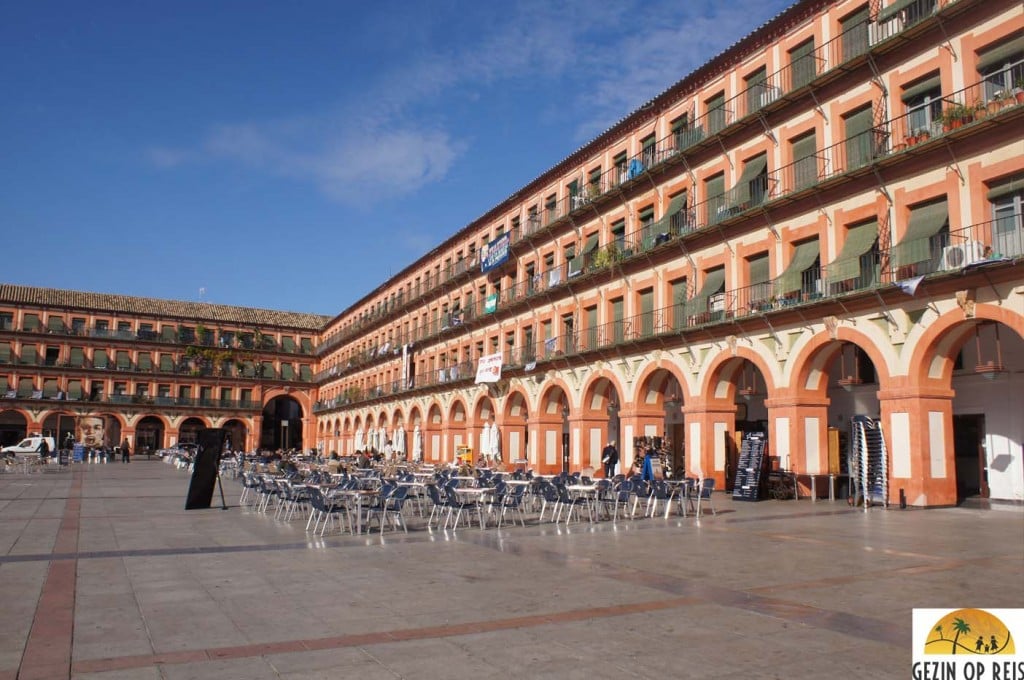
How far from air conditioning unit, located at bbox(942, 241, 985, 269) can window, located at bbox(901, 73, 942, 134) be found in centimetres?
310

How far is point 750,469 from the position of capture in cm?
2158

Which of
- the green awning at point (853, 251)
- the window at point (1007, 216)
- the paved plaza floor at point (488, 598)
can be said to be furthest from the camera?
the green awning at point (853, 251)

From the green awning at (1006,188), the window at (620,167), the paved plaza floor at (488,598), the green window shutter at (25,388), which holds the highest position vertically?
the window at (620,167)

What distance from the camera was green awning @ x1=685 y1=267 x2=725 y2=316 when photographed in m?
25.6

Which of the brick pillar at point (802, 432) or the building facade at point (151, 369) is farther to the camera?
the building facade at point (151, 369)

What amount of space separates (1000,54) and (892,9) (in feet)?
10.4

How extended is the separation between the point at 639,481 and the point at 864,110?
11.5m

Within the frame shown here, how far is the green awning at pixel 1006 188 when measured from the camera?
17188 mm

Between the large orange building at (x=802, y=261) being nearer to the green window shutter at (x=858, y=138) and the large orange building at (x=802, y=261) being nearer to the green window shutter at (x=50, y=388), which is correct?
the green window shutter at (x=858, y=138)

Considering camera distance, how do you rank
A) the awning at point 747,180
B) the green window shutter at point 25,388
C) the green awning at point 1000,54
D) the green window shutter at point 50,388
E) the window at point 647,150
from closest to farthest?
the green awning at point 1000,54 → the awning at point 747,180 → the window at point 647,150 → the green window shutter at point 25,388 → the green window shutter at point 50,388

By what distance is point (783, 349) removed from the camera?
22359 millimetres

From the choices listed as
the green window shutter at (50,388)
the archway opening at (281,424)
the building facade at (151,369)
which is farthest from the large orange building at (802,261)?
the green window shutter at (50,388)

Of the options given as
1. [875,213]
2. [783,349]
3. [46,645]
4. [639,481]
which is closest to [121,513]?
[639,481]

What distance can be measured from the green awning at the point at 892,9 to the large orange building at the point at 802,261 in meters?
0.07
